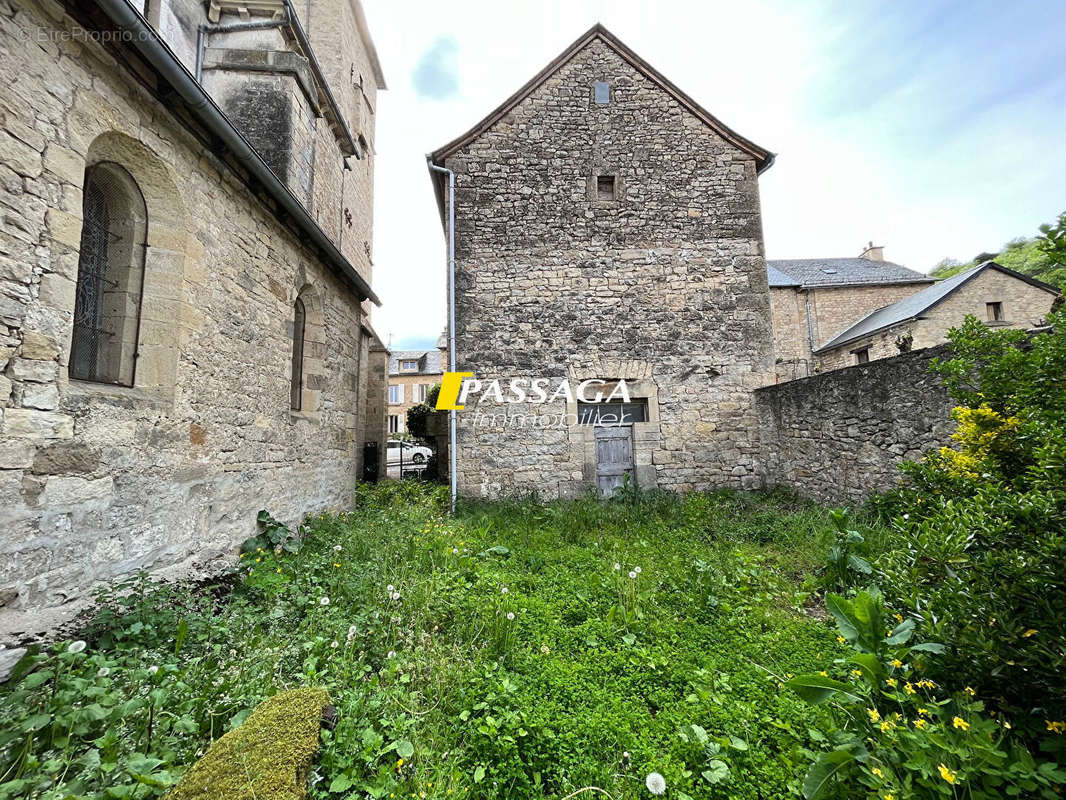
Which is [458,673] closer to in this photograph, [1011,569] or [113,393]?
[1011,569]

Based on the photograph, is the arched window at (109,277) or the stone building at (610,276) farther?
the stone building at (610,276)

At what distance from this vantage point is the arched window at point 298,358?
540 centimetres

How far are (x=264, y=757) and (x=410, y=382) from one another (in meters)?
31.7

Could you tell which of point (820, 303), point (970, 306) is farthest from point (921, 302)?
point (820, 303)

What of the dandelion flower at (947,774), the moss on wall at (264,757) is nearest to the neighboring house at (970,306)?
the dandelion flower at (947,774)

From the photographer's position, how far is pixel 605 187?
806cm

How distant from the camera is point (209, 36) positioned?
6684mm

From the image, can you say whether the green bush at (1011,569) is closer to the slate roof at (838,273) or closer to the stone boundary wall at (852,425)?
the stone boundary wall at (852,425)

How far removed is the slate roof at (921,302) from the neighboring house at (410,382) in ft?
82.2

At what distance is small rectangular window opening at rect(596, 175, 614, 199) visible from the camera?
799 centimetres

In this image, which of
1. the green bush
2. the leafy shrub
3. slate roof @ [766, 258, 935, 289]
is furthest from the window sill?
slate roof @ [766, 258, 935, 289]

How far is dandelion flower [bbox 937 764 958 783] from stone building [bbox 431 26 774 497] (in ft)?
20.3

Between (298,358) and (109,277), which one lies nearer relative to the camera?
(109,277)

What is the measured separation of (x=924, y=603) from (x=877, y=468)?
15.1 feet
